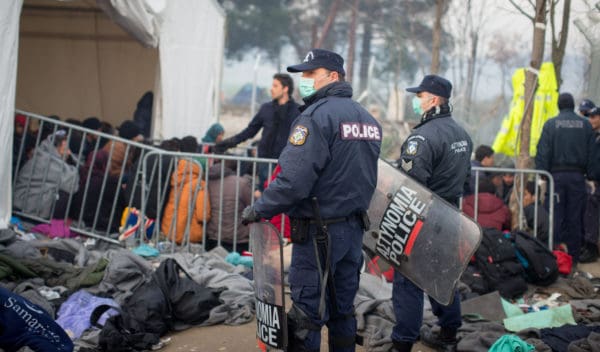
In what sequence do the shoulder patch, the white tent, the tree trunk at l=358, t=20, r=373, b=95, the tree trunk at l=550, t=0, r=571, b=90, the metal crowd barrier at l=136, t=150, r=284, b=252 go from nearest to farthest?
1. the shoulder patch
2. the metal crowd barrier at l=136, t=150, r=284, b=252
3. the white tent
4. the tree trunk at l=550, t=0, r=571, b=90
5. the tree trunk at l=358, t=20, r=373, b=95

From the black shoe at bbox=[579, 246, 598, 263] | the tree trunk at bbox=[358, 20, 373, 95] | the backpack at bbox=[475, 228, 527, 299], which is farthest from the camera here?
the tree trunk at bbox=[358, 20, 373, 95]

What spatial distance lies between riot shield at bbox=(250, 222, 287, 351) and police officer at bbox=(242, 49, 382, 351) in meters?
0.06

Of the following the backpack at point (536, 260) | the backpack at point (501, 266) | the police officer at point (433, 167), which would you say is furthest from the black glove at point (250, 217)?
the backpack at point (536, 260)

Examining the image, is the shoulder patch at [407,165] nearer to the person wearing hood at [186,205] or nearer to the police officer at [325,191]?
Result: the police officer at [325,191]

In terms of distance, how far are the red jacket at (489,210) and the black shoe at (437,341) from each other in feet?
7.93

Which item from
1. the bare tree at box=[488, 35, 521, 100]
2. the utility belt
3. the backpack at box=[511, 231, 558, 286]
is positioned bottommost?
the backpack at box=[511, 231, 558, 286]

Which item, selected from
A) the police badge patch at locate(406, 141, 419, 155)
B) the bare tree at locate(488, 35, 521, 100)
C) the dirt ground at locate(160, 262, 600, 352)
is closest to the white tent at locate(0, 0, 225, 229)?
the dirt ground at locate(160, 262, 600, 352)

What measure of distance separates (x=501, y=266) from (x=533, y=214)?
1494 mm

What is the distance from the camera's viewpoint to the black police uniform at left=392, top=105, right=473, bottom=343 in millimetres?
5023

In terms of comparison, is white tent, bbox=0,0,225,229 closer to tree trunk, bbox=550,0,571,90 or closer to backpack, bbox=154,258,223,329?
backpack, bbox=154,258,223,329

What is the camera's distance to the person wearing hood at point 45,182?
26.8ft

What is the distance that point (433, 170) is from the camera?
5234 millimetres

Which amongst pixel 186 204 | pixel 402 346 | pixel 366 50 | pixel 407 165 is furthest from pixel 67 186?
pixel 366 50

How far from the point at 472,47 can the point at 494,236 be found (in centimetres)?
1303
